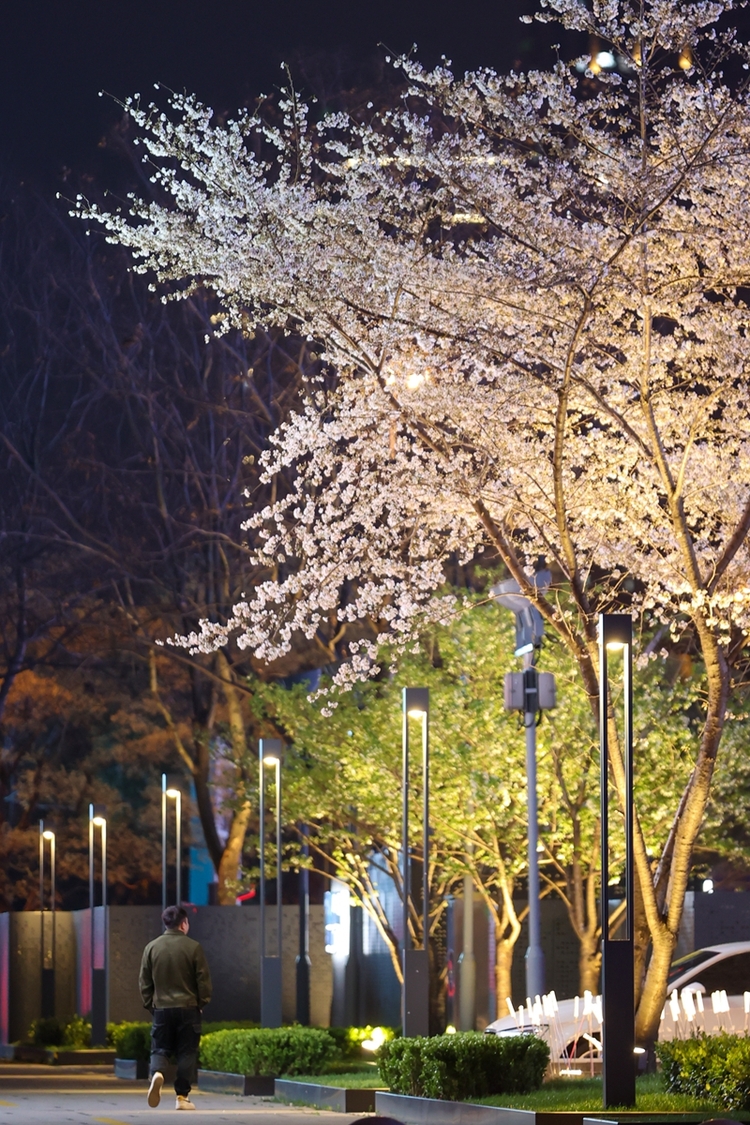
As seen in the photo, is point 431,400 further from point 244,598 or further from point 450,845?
point 244,598

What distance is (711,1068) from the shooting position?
41.6ft

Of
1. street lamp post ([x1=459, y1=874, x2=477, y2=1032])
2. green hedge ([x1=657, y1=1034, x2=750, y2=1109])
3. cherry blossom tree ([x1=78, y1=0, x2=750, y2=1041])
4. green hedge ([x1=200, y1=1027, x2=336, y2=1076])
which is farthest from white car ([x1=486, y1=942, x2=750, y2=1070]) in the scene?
street lamp post ([x1=459, y1=874, x2=477, y2=1032])

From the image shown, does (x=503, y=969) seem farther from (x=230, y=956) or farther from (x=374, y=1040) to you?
(x=230, y=956)

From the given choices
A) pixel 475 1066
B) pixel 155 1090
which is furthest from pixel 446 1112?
pixel 155 1090

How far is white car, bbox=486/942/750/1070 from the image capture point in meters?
17.4

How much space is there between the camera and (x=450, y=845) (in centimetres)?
2594

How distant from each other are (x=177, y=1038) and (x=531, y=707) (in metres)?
6.53

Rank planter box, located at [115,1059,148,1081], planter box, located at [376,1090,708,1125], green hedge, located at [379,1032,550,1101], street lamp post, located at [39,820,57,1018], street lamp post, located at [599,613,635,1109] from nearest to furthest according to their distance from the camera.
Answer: planter box, located at [376,1090,708,1125] → street lamp post, located at [599,613,635,1109] → green hedge, located at [379,1032,550,1101] → planter box, located at [115,1059,148,1081] → street lamp post, located at [39,820,57,1018]

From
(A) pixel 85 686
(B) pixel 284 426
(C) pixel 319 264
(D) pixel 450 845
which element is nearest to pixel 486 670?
(D) pixel 450 845

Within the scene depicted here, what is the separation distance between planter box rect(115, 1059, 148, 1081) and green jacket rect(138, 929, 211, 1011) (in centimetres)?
1276

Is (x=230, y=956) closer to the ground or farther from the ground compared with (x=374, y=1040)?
farther from the ground

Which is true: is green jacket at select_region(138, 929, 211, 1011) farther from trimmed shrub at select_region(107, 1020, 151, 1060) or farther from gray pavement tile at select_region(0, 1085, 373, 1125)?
trimmed shrub at select_region(107, 1020, 151, 1060)

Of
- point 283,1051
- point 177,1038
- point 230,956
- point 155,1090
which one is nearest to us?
point 155,1090

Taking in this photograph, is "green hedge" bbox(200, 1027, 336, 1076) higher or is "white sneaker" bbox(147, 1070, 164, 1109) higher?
"white sneaker" bbox(147, 1070, 164, 1109)
